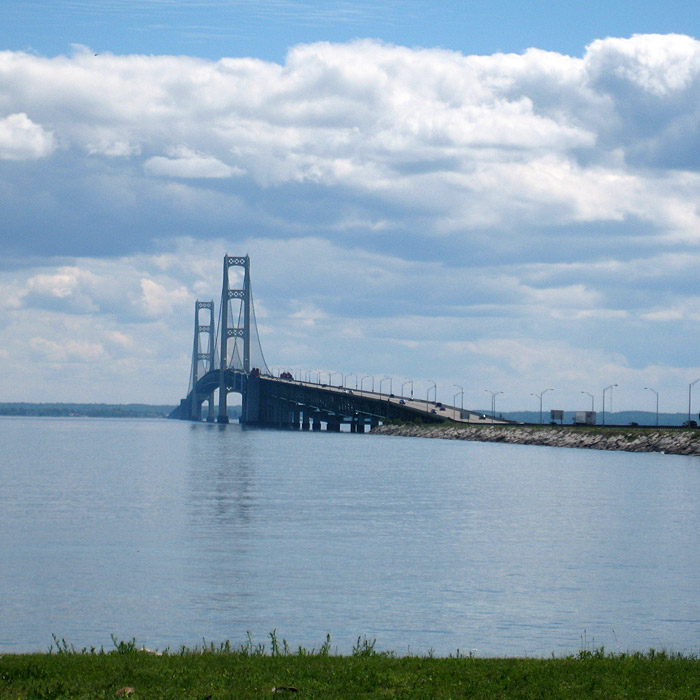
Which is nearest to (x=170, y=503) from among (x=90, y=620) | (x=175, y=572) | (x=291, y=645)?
(x=175, y=572)

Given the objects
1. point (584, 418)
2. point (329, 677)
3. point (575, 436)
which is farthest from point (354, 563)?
point (584, 418)

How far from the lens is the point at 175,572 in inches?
1067

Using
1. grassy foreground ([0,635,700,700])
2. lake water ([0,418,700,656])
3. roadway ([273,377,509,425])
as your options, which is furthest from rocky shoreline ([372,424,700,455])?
grassy foreground ([0,635,700,700])

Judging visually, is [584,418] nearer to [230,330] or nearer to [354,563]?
[230,330]

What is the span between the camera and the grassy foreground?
1244cm

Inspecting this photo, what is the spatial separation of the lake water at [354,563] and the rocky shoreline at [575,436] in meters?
51.3

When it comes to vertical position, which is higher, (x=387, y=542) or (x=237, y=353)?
(x=237, y=353)

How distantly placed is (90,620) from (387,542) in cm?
1470

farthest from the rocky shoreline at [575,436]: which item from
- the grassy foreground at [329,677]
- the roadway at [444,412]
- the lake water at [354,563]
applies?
the grassy foreground at [329,677]

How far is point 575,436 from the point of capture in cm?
12962

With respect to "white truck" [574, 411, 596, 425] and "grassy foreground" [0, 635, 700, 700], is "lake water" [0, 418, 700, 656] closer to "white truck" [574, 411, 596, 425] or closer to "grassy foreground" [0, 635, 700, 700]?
"grassy foreground" [0, 635, 700, 700]

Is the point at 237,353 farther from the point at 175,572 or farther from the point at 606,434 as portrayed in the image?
the point at 175,572

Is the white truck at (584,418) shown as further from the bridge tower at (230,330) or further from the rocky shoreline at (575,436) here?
the bridge tower at (230,330)

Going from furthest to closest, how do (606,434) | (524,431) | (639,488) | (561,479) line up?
(524,431) → (606,434) → (561,479) → (639,488)
